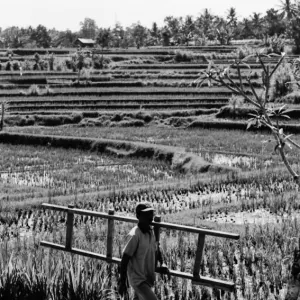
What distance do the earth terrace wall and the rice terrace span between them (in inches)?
1.8

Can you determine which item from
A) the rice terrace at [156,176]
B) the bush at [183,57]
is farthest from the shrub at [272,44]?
the bush at [183,57]

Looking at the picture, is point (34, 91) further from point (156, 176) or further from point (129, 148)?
point (156, 176)

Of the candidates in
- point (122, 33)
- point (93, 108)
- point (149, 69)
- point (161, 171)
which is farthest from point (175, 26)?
point (161, 171)

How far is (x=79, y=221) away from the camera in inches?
453

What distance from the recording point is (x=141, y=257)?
554 centimetres

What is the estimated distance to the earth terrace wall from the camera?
18453 mm

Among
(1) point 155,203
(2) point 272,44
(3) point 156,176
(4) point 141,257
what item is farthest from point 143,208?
(3) point 156,176

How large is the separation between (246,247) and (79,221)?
366cm

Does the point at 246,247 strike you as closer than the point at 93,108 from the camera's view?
Yes

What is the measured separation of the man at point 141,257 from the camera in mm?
5480

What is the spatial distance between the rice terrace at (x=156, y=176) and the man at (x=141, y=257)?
9 centimetres

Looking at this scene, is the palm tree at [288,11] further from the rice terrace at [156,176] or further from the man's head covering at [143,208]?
the man's head covering at [143,208]

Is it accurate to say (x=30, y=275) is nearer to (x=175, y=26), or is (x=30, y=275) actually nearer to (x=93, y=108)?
(x=93, y=108)

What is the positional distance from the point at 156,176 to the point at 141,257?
40.3ft
